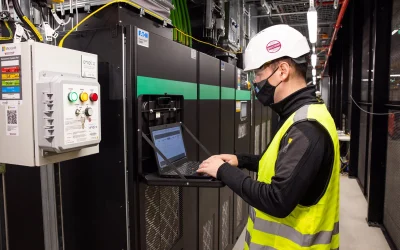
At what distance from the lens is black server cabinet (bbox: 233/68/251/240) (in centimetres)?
348

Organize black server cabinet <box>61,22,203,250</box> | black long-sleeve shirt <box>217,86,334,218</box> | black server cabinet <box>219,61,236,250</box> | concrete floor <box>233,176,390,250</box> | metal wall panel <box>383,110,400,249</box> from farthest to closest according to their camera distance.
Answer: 1. concrete floor <box>233,176,390,250</box>
2. metal wall panel <box>383,110,400,249</box>
3. black server cabinet <box>219,61,236,250</box>
4. black server cabinet <box>61,22,203,250</box>
5. black long-sleeve shirt <box>217,86,334,218</box>

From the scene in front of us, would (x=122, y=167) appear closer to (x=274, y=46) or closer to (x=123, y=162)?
(x=123, y=162)

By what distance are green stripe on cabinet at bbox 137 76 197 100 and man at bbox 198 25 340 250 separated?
0.50m

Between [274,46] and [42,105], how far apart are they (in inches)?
41.1

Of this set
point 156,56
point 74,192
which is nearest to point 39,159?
point 74,192

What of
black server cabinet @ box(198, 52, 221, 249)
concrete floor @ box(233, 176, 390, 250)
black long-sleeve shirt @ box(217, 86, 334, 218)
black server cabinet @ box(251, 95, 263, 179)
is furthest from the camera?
black server cabinet @ box(251, 95, 263, 179)

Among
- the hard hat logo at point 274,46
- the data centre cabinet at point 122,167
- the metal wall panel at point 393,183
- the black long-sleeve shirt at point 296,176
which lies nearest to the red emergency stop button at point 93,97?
the data centre cabinet at point 122,167

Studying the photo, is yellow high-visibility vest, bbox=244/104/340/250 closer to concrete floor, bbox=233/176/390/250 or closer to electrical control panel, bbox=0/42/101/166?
electrical control panel, bbox=0/42/101/166

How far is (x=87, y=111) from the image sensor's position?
1.34m

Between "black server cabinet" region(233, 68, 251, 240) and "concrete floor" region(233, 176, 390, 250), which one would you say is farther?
"concrete floor" region(233, 176, 390, 250)

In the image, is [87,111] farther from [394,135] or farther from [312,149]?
[394,135]

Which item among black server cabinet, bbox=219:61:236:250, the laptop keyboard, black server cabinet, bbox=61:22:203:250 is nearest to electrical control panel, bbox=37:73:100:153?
black server cabinet, bbox=61:22:203:250

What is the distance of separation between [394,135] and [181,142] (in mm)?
3018

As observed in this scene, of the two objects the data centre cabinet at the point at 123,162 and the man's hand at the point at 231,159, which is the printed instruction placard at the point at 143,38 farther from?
the man's hand at the point at 231,159
